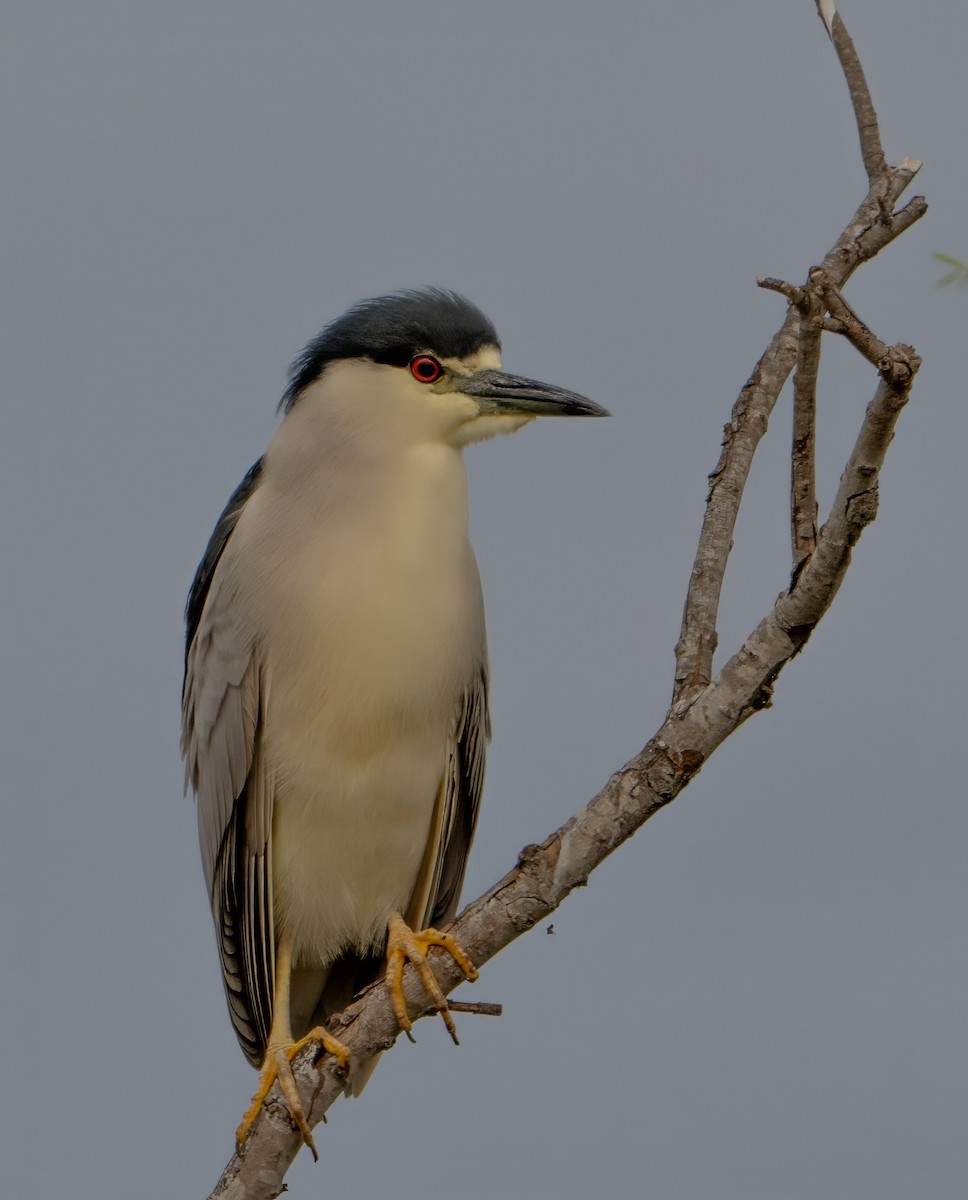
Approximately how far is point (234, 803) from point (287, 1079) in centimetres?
82

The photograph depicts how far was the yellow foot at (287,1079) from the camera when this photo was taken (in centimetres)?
347

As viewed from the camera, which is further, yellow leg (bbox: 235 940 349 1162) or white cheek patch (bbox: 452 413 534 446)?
white cheek patch (bbox: 452 413 534 446)

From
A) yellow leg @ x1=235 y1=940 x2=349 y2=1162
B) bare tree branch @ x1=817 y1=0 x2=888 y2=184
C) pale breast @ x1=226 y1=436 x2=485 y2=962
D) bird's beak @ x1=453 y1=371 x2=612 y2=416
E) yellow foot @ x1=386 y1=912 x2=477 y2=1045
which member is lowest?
yellow leg @ x1=235 y1=940 x2=349 y2=1162

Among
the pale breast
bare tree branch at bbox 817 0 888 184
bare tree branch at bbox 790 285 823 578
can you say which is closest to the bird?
the pale breast

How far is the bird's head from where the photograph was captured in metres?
4.07

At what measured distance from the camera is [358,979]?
4395 mm

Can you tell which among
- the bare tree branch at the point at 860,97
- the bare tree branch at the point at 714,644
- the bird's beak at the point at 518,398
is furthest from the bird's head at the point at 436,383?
the bare tree branch at the point at 860,97

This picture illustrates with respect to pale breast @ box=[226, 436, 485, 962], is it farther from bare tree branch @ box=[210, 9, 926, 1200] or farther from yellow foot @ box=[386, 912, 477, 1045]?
bare tree branch @ box=[210, 9, 926, 1200]

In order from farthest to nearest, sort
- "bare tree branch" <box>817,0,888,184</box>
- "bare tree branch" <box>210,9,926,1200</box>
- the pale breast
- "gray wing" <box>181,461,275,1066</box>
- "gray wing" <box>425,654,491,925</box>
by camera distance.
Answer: "gray wing" <box>425,654,491,925</box> → "gray wing" <box>181,461,275,1066</box> → the pale breast → "bare tree branch" <box>817,0,888,184</box> → "bare tree branch" <box>210,9,926,1200</box>

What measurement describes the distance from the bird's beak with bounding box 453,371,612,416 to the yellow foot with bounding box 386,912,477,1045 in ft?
4.51

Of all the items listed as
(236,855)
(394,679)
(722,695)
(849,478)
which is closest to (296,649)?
(394,679)

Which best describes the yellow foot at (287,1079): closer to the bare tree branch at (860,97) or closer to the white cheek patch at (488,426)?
the white cheek patch at (488,426)

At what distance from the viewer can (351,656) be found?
394 centimetres

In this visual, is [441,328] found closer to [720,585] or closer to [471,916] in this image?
[720,585]
